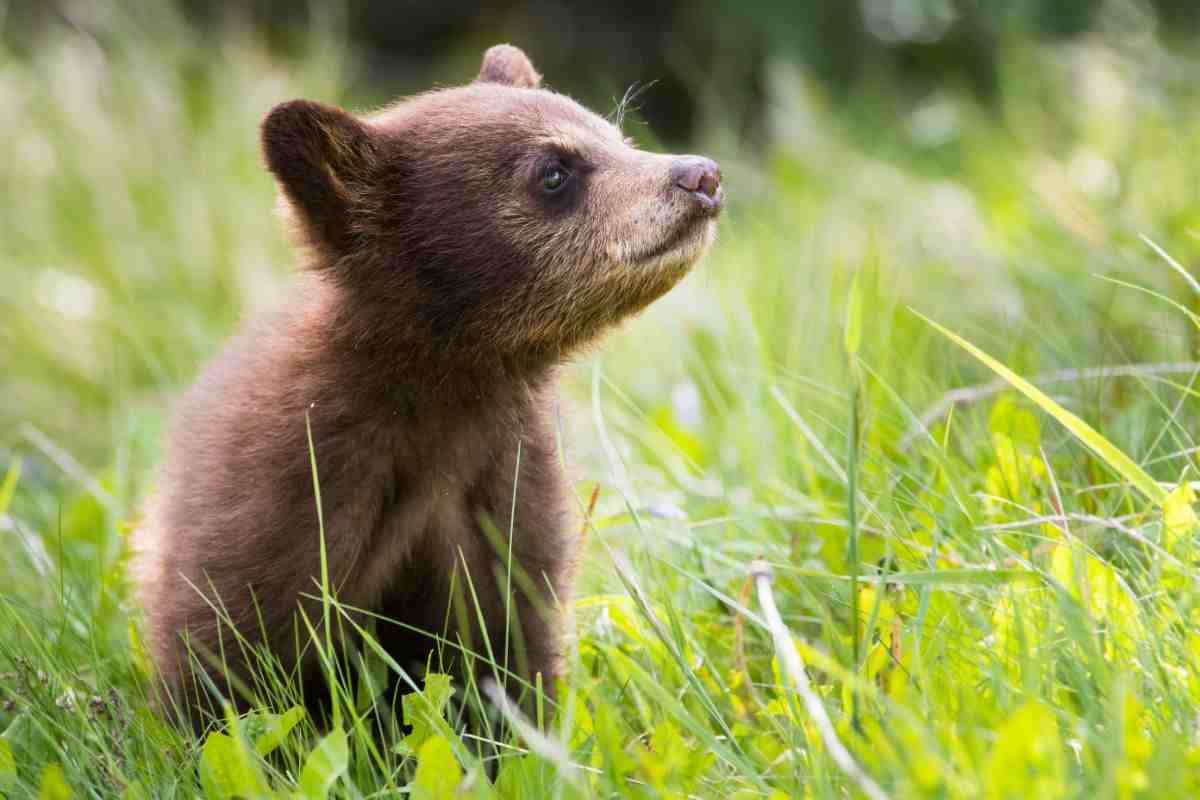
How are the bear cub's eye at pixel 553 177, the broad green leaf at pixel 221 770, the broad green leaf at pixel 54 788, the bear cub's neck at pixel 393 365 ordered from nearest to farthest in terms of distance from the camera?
the broad green leaf at pixel 54 788, the broad green leaf at pixel 221 770, the bear cub's neck at pixel 393 365, the bear cub's eye at pixel 553 177

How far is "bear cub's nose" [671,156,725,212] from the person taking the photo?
3119 mm

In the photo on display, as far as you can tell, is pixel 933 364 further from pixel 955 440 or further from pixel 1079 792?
pixel 1079 792

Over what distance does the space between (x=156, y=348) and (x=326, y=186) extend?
3.53 meters

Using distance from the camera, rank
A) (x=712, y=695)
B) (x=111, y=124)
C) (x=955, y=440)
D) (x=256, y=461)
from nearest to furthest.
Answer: (x=712, y=695), (x=256, y=461), (x=955, y=440), (x=111, y=124)

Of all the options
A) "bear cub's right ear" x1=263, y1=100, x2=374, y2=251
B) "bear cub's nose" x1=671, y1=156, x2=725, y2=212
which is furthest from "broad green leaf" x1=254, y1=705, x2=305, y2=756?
"bear cub's nose" x1=671, y1=156, x2=725, y2=212

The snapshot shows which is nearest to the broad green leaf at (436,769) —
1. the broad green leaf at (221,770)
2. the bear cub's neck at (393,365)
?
the broad green leaf at (221,770)

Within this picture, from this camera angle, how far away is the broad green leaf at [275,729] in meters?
2.58

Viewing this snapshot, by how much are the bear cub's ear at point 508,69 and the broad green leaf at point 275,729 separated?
6.03 ft

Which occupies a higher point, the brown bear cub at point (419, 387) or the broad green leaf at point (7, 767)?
the brown bear cub at point (419, 387)

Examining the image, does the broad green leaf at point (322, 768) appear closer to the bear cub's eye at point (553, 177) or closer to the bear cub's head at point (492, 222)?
the bear cub's head at point (492, 222)

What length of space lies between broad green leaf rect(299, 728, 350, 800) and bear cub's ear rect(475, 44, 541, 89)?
1.96 meters

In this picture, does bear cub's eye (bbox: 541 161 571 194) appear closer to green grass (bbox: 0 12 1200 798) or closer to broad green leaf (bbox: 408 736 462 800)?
green grass (bbox: 0 12 1200 798)

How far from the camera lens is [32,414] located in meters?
6.29

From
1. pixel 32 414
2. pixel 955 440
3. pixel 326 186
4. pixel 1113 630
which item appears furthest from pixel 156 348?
pixel 1113 630
